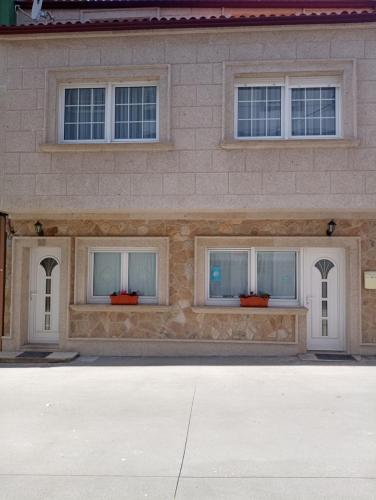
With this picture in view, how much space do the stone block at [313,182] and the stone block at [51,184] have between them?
4.57 meters

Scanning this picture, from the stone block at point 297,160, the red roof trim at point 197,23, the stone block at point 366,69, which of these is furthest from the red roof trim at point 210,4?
the stone block at point 297,160

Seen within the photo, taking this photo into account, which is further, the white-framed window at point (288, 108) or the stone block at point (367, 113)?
the white-framed window at point (288, 108)

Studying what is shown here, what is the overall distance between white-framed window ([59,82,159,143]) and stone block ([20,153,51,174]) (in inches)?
21.8

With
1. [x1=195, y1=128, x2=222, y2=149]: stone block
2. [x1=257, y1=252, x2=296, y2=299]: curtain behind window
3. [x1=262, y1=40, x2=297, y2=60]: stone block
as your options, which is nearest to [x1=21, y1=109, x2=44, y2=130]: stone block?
[x1=195, y1=128, x2=222, y2=149]: stone block

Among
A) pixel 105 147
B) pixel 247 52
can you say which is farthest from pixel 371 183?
pixel 105 147

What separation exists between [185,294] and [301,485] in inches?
222

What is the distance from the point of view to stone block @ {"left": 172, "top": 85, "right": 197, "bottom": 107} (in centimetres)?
899

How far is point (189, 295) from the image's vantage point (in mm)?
9359

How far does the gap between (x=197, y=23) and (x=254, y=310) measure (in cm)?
564

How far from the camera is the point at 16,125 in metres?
9.34

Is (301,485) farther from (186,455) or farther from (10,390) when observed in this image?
(10,390)

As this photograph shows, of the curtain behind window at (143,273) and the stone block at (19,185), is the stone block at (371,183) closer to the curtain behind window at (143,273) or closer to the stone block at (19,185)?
the curtain behind window at (143,273)

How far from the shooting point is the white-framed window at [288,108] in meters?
8.95

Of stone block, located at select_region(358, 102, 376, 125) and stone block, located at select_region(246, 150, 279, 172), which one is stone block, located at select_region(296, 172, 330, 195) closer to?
stone block, located at select_region(246, 150, 279, 172)
